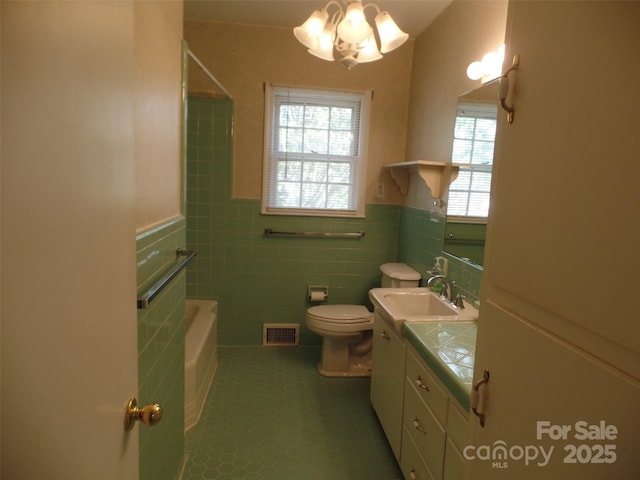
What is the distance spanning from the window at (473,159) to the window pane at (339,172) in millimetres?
1131

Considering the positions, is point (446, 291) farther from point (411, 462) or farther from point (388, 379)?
point (411, 462)

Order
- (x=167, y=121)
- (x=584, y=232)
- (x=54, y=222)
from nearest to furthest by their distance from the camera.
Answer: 1. (x=54, y=222)
2. (x=584, y=232)
3. (x=167, y=121)

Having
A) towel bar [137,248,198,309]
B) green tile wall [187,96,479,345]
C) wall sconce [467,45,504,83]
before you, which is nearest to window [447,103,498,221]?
wall sconce [467,45,504,83]

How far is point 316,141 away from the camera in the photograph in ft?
10.9

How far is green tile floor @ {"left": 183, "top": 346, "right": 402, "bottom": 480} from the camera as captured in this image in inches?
78.4

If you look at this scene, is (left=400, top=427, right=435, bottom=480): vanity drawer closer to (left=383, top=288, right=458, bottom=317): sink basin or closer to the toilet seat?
(left=383, top=288, right=458, bottom=317): sink basin

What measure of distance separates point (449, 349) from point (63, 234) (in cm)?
142

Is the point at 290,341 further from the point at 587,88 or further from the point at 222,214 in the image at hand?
the point at 587,88

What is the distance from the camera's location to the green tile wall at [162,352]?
1238 mm

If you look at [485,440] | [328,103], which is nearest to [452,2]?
[328,103]

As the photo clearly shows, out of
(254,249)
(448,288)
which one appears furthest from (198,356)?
(448,288)

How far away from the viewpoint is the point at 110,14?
612 millimetres

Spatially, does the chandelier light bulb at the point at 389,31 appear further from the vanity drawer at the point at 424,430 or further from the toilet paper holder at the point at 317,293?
the toilet paper holder at the point at 317,293

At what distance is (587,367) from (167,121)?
4.78 feet
